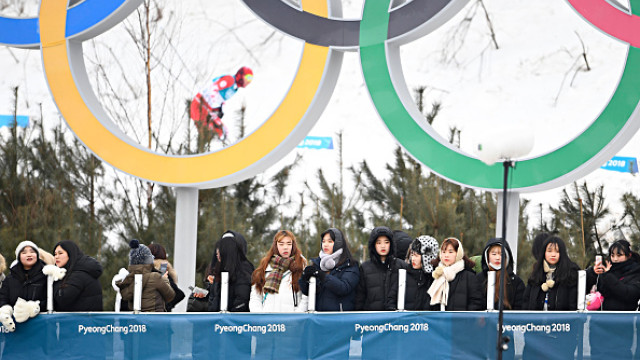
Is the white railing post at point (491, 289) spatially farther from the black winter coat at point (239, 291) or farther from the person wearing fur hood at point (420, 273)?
the black winter coat at point (239, 291)

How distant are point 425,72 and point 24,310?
14.3m

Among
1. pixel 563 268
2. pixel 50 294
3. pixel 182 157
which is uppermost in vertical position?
pixel 182 157

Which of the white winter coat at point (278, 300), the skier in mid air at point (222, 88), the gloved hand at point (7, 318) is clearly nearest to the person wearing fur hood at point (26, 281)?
the gloved hand at point (7, 318)

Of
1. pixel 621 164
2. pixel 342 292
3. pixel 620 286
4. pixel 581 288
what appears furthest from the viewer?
pixel 621 164

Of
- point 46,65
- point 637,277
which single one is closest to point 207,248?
point 46,65

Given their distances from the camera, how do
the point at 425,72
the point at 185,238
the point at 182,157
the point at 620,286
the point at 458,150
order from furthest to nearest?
the point at 425,72, the point at 185,238, the point at 182,157, the point at 458,150, the point at 620,286

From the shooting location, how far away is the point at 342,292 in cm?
660

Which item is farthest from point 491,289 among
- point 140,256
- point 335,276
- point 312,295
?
point 140,256

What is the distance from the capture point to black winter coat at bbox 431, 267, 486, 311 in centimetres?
651

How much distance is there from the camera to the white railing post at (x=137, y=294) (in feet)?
21.6

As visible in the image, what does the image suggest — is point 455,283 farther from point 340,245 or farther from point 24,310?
point 24,310

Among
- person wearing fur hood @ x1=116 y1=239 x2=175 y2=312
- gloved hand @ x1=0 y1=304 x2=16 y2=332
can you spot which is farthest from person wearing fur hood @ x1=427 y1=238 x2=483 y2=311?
gloved hand @ x1=0 y1=304 x2=16 y2=332

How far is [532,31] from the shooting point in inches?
762

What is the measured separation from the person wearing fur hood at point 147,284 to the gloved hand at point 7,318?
2.68 ft
